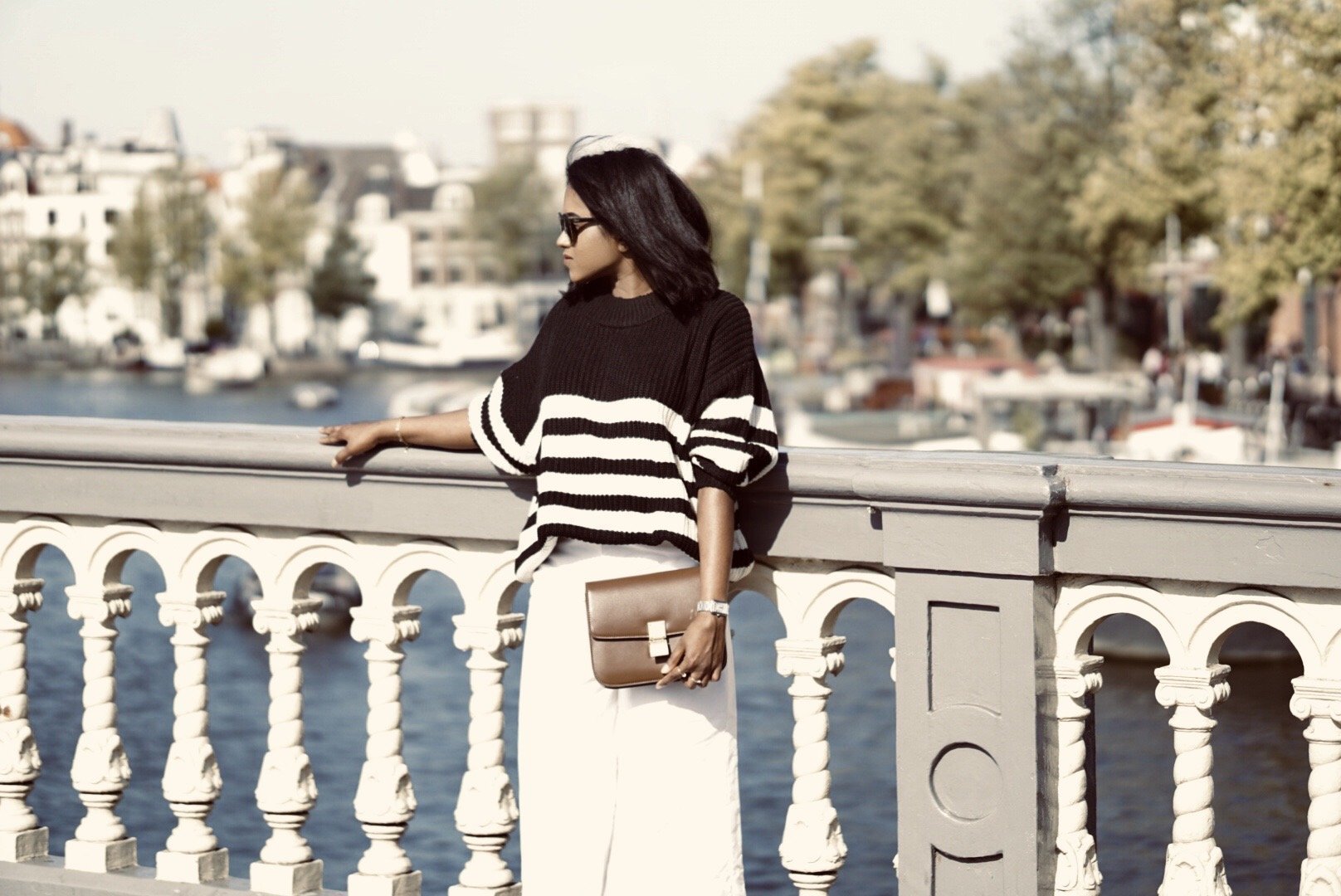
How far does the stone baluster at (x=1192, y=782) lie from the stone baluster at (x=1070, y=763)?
0.15 metres

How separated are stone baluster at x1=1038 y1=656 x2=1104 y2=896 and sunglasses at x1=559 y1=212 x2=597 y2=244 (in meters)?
1.08

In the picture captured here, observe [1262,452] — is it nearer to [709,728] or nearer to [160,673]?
[160,673]

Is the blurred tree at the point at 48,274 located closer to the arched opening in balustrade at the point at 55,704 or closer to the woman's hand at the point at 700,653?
the arched opening in balustrade at the point at 55,704

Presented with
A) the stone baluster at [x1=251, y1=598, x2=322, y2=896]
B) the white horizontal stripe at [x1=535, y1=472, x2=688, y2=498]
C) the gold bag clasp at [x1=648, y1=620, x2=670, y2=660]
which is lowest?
the stone baluster at [x1=251, y1=598, x2=322, y2=896]

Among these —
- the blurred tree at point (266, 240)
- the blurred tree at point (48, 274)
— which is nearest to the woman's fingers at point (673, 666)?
the blurred tree at point (266, 240)

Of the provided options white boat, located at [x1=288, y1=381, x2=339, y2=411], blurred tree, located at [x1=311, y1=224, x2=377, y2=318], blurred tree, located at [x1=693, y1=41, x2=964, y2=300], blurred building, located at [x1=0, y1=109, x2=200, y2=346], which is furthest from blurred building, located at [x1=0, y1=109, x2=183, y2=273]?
blurred tree, located at [x1=693, y1=41, x2=964, y2=300]

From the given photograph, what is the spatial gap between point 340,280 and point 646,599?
332ft

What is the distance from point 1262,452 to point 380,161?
94535mm

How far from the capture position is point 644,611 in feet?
10.6

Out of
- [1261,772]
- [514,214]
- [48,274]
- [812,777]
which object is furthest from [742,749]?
[514,214]

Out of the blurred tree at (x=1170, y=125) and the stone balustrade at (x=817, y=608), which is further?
the blurred tree at (x=1170, y=125)

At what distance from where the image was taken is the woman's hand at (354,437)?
374 cm

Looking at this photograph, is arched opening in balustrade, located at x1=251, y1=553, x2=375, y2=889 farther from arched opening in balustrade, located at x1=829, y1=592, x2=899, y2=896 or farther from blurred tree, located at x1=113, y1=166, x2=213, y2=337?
blurred tree, located at x1=113, y1=166, x2=213, y2=337

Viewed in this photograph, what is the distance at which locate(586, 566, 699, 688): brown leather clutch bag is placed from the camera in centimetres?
323
